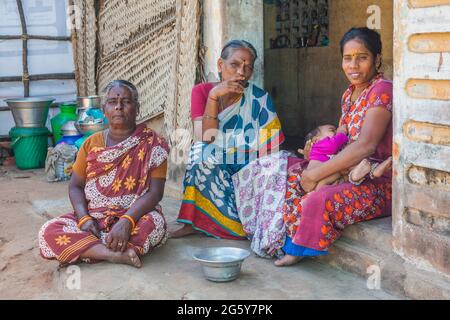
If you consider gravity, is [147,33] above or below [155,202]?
above

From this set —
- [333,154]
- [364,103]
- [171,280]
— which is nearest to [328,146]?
[333,154]

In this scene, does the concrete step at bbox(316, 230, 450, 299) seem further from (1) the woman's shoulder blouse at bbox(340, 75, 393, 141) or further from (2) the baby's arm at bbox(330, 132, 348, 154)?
(1) the woman's shoulder blouse at bbox(340, 75, 393, 141)

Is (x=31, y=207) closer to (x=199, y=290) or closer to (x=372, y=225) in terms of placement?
(x=199, y=290)

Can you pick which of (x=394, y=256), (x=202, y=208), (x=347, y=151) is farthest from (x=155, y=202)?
(x=394, y=256)

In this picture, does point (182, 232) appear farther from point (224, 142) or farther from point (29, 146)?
point (29, 146)

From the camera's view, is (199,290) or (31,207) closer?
(199,290)

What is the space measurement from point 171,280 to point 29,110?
15.3ft

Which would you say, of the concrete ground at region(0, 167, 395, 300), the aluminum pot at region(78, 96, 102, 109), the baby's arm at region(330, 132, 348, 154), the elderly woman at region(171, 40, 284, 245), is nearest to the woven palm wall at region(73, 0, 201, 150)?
the aluminum pot at region(78, 96, 102, 109)

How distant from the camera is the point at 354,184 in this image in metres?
3.39

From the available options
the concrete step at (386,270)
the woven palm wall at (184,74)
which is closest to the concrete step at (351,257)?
the concrete step at (386,270)

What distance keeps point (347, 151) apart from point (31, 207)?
3208 millimetres

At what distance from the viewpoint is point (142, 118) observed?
20.0 feet

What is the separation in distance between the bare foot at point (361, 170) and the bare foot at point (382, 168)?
0.15 ft

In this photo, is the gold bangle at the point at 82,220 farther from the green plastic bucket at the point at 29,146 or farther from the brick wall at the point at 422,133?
the green plastic bucket at the point at 29,146
